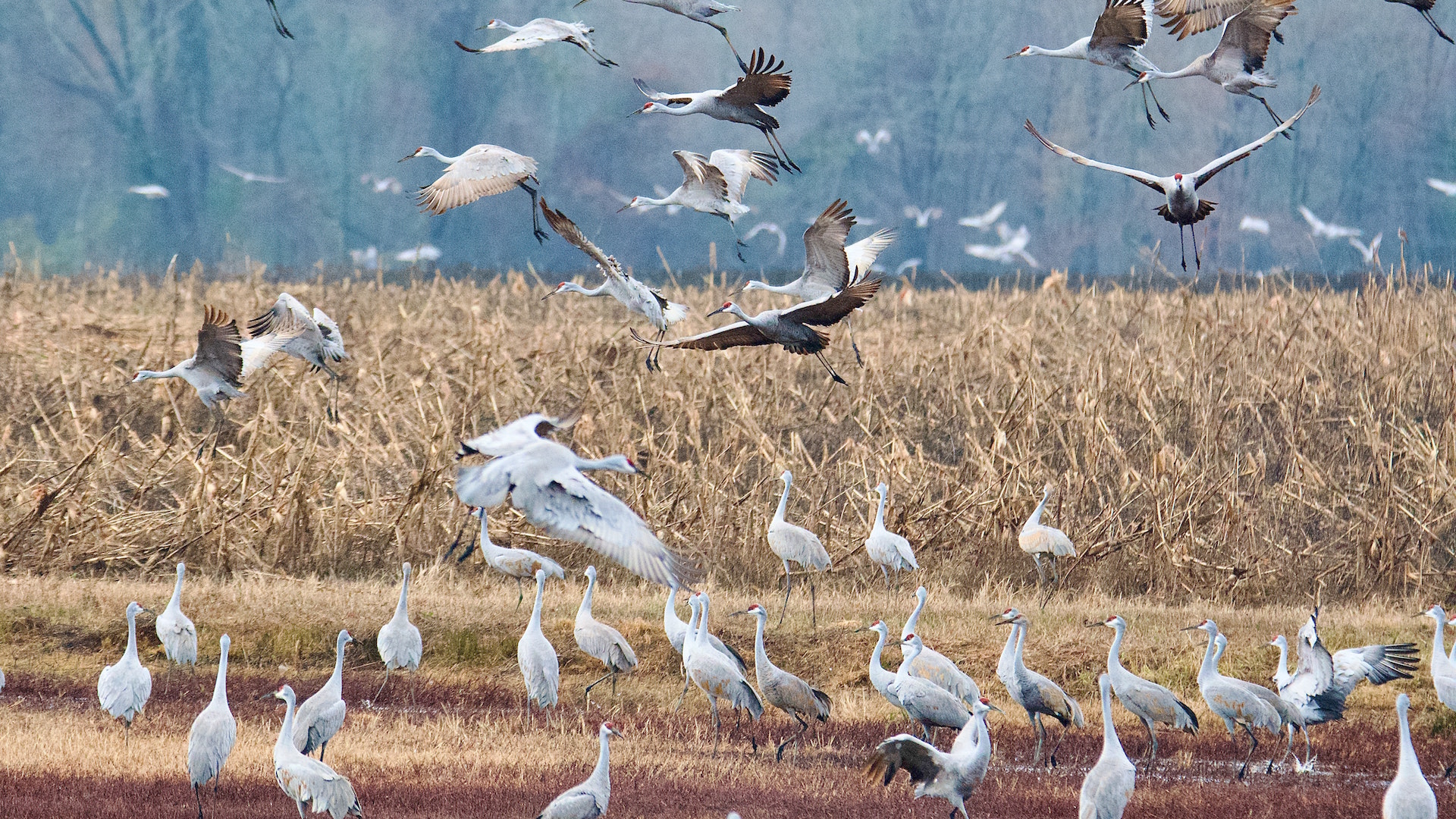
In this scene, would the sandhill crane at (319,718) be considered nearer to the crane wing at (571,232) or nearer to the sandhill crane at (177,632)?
the sandhill crane at (177,632)

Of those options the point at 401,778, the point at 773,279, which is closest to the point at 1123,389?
the point at 401,778

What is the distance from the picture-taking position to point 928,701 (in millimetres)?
8312

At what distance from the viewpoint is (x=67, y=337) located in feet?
60.3

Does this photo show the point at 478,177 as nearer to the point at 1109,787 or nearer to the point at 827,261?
the point at 827,261

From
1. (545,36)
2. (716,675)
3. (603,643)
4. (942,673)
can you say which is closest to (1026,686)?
(942,673)

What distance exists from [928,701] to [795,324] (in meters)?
2.17

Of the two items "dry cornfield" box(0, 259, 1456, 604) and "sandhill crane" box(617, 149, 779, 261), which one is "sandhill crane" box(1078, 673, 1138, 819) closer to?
"sandhill crane" box(617, 149, 779, 261)

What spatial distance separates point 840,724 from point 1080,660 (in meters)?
1.89

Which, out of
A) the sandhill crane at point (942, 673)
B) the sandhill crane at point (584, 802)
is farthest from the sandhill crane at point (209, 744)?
the sandhill crane at point (942, 673)

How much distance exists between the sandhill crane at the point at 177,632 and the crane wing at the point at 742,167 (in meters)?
3.90

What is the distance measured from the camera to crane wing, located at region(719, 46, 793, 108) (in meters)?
8.53

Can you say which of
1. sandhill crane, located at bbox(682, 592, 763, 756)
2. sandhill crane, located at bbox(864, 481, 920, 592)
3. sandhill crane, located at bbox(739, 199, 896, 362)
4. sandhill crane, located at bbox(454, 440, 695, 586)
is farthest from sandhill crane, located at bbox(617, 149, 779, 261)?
sandhill crane, located at bbox(454, 440, 695, 586)

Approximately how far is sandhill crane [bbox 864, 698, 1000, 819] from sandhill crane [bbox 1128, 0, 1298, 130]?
11.8ft

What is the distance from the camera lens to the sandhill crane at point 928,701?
327 inches
